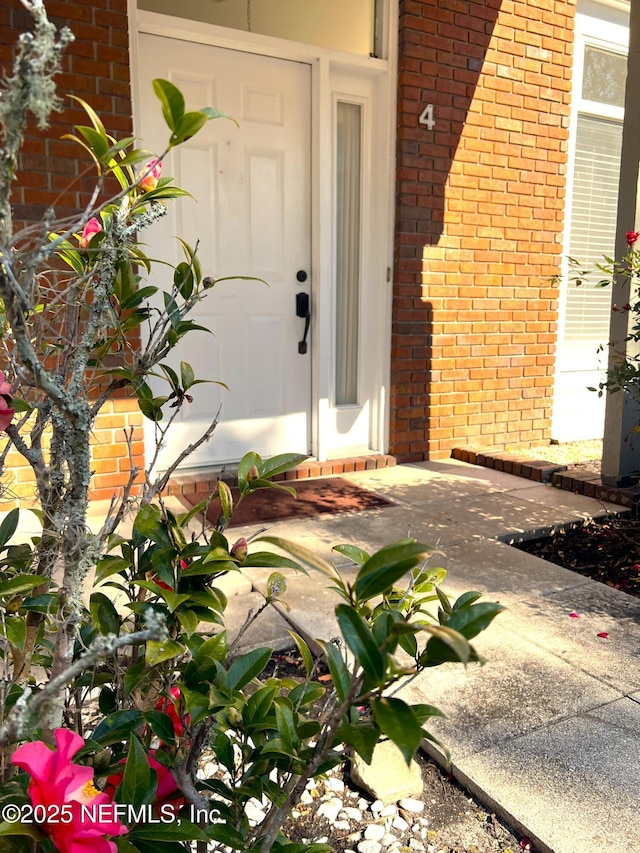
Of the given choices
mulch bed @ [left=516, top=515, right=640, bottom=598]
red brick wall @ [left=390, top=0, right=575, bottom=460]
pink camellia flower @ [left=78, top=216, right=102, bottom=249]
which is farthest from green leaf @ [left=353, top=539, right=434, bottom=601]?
red brick wall @ [left=390, top=0, right=575, bottom=460]

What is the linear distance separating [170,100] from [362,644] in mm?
590

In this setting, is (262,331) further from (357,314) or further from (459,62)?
(459,62)

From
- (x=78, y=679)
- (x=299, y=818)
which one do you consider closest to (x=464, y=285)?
(x=299, y=818)

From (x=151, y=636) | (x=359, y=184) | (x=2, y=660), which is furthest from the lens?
(x=359, y=184)

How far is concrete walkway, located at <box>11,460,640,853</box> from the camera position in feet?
5.14

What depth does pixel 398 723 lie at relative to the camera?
0.64m

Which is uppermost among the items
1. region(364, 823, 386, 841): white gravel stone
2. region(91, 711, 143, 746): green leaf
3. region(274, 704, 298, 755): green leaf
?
region(274, 704, 298, 755): green leaf

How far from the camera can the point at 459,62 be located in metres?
4.49

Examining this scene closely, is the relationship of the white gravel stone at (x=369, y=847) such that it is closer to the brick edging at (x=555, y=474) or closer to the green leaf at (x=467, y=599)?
the green leaf at (x=467, y=599)

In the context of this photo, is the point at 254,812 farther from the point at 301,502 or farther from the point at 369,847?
the point at 301,502

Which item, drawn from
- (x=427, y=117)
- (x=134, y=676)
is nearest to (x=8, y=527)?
(x=134, y=676)

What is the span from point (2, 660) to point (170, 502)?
2739 millimetres

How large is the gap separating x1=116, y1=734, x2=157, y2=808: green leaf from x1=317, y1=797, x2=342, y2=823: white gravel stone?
0.89 meters

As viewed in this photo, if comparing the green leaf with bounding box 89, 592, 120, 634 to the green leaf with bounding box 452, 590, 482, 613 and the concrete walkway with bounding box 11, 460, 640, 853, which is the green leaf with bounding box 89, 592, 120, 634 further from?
the concrete walkway with bounding box 11, 460, 640, 853
